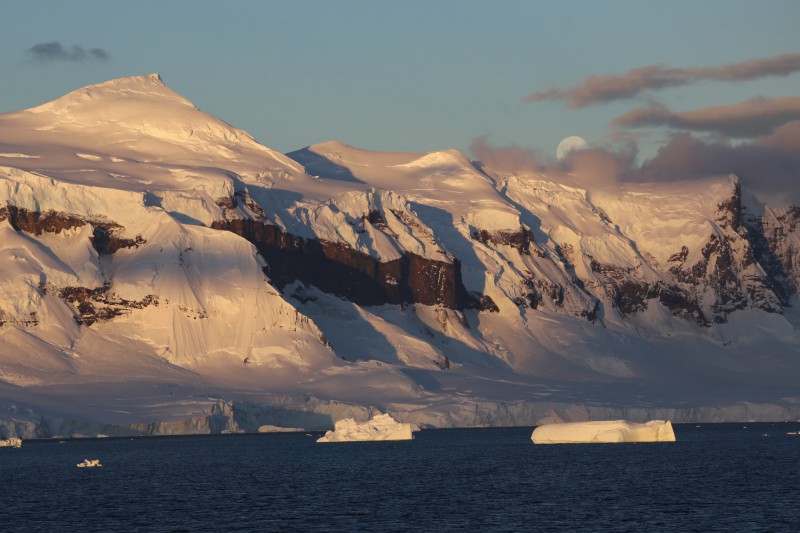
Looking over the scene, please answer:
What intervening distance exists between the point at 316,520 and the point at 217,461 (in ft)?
243

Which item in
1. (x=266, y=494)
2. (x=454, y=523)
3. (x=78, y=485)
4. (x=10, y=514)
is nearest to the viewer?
(x=454, y=523)

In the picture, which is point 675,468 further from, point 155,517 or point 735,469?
point 155,517

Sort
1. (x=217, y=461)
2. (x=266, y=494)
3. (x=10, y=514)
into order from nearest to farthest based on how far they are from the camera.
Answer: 1. (x=10, y=514)
2. (x=266, y=494)
3. (x=217, y=461)

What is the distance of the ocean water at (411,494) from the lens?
11688 cm

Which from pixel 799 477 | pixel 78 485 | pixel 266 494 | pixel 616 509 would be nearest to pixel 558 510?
pixel 616 509

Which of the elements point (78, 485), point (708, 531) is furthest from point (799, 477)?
point (78, 485)

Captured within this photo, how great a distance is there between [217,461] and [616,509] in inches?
3075

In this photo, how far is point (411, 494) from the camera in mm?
139875

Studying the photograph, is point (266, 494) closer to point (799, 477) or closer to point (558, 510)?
point (558, 510)

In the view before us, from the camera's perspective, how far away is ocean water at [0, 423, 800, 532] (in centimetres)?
11688

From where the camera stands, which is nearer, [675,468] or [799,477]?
[799,477]

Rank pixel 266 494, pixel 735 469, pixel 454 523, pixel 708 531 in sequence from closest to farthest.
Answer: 1. pixel 708 531
2. pixel 454 523
3. pixel 266 494
4. pixel 735 469

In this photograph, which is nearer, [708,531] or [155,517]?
[708,531]

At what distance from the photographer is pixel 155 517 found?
12225 centimetres
